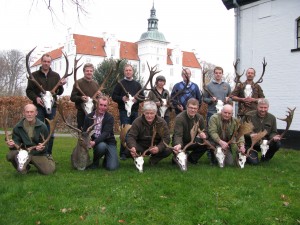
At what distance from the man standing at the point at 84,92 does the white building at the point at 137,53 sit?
185ft

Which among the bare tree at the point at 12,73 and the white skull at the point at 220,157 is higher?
the bare tree at the point at 12,73

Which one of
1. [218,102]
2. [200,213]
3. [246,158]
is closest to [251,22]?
[218,102]

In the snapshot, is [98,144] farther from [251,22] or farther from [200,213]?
[251,22]

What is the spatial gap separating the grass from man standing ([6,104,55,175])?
0.25 m

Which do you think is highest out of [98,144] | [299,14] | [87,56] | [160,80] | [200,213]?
[87,56]

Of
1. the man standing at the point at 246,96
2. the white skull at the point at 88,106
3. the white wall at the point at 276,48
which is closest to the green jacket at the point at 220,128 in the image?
the man standing at the point at 246,96

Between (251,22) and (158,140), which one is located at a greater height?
(251,22)

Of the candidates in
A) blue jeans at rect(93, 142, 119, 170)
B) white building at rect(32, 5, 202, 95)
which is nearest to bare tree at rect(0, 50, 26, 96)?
white building at rect(32, 5, 202, 95)

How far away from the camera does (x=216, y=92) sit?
9.55m

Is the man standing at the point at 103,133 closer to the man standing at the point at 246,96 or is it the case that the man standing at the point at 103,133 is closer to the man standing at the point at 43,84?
the man standing at the point at 43,84

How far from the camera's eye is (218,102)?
930cm

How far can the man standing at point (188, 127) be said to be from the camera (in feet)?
→ 26.6

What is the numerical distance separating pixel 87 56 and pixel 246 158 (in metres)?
60.9

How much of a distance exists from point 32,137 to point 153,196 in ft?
9.44
